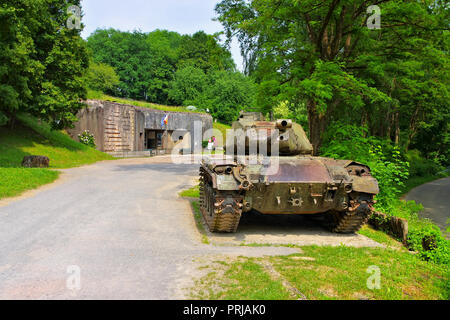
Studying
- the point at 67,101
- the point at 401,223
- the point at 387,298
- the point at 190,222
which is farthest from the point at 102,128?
the point at 387,298

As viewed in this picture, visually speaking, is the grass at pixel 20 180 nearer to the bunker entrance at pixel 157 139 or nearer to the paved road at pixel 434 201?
the paved road at pixel 434 201

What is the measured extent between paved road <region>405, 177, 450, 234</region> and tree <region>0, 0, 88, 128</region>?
18523mm

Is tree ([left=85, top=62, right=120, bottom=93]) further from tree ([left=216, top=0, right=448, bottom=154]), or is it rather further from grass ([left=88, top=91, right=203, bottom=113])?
tree ([left=216, top=0, right=448, bottom=154])

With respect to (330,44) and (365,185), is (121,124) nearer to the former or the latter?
(330,44)

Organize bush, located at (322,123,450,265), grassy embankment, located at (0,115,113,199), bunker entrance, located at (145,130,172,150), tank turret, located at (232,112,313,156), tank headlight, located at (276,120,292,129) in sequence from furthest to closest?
1. bunker entrance, located at (145,130,172,150)
2. grassy embankment, located at (0,115,113,199)
3. tank turret, located at (232,112,313,156)
4. tank headlight, located at (276,120,292,129)
5. bush, located at (322,123,450,265)

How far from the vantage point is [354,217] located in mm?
7879

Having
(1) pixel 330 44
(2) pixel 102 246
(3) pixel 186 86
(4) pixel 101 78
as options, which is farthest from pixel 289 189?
(3) pixel 186 86

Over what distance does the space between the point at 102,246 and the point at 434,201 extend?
1742 cm

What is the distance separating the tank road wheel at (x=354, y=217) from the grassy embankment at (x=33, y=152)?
10.2 metres

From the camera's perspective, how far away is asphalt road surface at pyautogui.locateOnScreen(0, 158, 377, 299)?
4.75 m

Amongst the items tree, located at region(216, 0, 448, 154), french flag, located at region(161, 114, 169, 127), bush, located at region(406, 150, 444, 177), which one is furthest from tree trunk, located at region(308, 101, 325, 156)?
french flag, located at region(161, 114, 169, 127)

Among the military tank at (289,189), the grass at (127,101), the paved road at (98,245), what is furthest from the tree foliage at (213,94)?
the military tank at (289,189)

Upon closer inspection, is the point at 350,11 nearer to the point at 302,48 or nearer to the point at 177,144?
the point at 302,48
